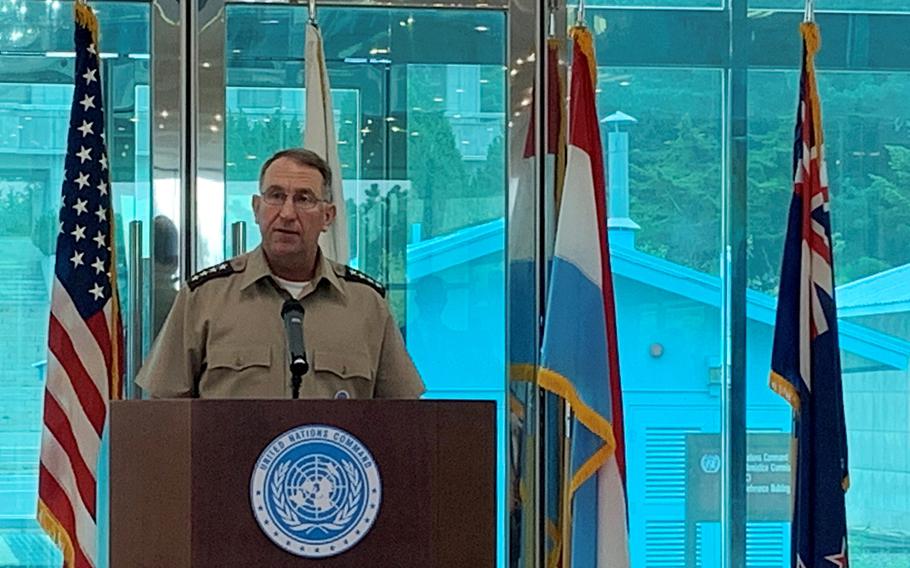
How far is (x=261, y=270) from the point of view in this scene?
340 cm

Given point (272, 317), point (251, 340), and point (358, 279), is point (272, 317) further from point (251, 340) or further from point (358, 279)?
point (358, 279)

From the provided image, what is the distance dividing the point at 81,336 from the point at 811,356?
6.92 feet

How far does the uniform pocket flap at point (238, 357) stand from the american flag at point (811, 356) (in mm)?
1703

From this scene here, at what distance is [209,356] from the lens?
134 inches

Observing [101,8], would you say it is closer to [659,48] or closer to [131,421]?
[659,48]

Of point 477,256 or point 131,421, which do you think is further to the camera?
point 477,256

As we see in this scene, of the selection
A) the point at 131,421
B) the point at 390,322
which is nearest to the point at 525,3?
the point at 390,322


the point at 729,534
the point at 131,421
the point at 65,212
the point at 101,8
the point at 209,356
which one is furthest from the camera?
the point at 729,534

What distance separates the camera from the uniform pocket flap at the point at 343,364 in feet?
11.1

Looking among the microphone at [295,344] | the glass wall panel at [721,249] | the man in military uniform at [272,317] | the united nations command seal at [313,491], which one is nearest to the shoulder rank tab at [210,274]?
the man in military uniform at [272,317]

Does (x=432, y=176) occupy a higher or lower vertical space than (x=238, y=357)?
higher

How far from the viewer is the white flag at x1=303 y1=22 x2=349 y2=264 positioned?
176 inches

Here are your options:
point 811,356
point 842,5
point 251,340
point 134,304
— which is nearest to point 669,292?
point 811,356

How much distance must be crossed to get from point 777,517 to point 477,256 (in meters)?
1.40
